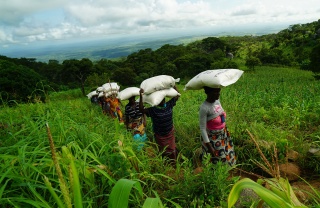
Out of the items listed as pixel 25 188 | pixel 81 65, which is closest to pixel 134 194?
pixel 25 188

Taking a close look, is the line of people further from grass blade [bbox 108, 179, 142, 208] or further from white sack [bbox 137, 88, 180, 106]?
grass blade [bbox 108, 179, 142, 208]

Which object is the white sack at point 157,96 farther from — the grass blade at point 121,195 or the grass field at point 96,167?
the grass blade at point 121,195

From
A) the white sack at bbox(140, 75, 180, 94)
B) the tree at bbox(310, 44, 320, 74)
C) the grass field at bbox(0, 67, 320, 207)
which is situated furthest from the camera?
the tree at bbox(310, 44, 320, 74)

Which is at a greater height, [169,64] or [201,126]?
[201,126]

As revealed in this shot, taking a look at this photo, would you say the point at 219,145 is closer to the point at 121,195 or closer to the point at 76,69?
the point at 121,195

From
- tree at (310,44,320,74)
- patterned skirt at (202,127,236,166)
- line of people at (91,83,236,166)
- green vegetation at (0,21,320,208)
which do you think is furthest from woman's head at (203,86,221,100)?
tree at (310,44,320,74)

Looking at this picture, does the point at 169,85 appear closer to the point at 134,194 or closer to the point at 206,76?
the point at 206,76

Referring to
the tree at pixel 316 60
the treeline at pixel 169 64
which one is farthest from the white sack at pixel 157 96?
the treeline at pixel 169 64

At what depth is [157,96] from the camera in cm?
313

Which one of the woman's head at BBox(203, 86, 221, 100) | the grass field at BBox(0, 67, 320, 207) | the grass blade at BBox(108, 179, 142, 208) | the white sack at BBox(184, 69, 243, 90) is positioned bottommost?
the grass field at BBox(0, 67, 320, 207)

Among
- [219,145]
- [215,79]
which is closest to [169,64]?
[219,145]

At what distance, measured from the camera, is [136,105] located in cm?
395

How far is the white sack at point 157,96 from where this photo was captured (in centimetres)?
308

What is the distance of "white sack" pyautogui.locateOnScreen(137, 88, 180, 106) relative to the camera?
3076 mm
